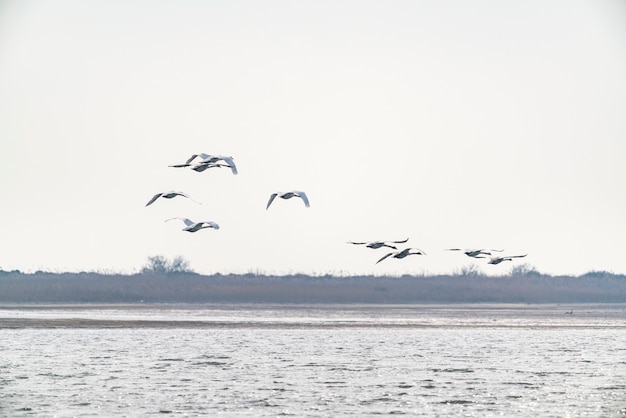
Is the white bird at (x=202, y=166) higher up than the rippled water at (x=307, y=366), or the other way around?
the white bird at (x=202, y=166)

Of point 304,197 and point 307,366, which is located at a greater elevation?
point 304,197

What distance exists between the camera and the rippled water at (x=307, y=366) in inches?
1507

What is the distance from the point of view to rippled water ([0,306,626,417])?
38.3 m

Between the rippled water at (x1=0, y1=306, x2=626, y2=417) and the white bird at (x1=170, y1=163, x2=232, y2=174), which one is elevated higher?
the white bird at (x1=170, y1=163, x2=232, y2=174)

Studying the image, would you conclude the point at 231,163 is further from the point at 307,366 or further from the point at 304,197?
the point at 307,366

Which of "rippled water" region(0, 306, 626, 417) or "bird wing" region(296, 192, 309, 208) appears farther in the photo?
"bird wing" region(296, 192, 309, 208)

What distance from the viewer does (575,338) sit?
64.4 metres

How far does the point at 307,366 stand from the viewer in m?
49.0

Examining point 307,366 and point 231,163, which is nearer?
point 231,163

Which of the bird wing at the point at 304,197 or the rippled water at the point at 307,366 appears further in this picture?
the bird wing at the point at 304,197

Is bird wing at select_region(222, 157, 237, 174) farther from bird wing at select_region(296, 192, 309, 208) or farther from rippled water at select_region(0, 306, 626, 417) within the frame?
rippled water at select_region(0, 306, 626, 417)

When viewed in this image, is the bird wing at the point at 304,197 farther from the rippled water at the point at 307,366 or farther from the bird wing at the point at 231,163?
the rippled water at the point at 307,366

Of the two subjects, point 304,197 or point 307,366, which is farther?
point 307,366

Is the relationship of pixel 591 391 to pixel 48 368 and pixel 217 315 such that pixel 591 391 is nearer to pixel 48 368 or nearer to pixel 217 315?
pixel 48 368
